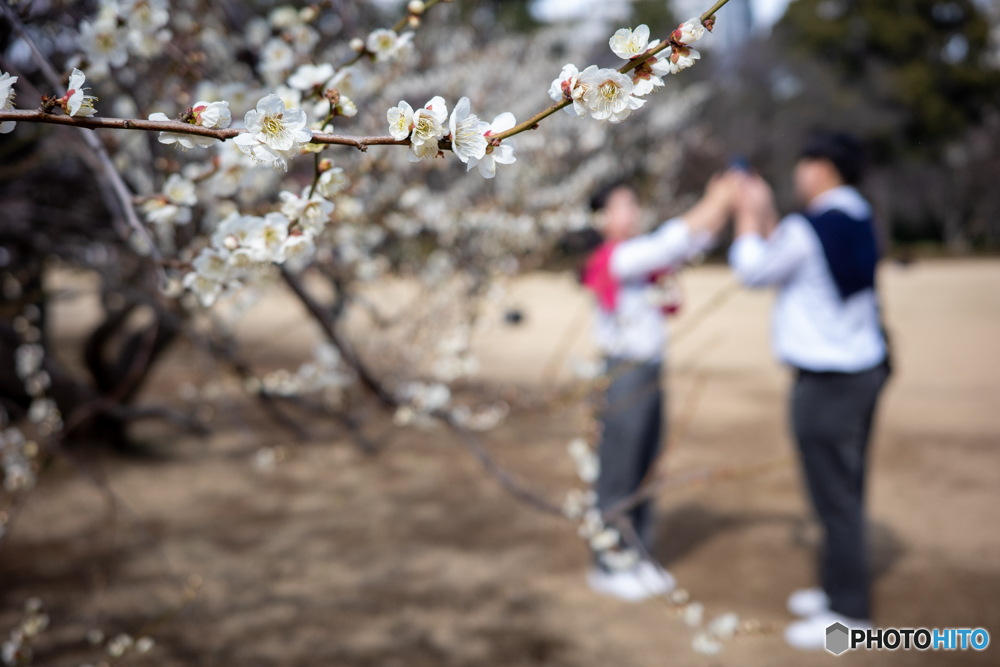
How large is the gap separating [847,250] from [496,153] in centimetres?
182

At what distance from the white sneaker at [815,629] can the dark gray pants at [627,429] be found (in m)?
0.71

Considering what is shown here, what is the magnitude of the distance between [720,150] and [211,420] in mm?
17239

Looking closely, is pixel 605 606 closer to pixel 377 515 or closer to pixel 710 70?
pixel 377 515

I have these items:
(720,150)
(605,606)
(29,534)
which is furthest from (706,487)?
(720,150)

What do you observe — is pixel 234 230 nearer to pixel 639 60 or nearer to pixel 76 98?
pixel 76 98

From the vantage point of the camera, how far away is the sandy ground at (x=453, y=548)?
2.46m

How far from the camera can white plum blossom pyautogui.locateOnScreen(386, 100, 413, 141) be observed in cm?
76

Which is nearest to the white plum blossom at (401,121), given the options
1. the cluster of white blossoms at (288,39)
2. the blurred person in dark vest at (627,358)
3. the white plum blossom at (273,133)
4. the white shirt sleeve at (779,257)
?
the white plum blossom at (273,133)

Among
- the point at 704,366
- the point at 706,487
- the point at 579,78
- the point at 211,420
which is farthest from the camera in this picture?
the point at 704,366

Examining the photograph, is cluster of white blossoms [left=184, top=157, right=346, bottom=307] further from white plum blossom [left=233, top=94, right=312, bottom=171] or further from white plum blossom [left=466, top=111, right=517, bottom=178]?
white plum blossom [left=466, top=111, right=517, bottom=178]

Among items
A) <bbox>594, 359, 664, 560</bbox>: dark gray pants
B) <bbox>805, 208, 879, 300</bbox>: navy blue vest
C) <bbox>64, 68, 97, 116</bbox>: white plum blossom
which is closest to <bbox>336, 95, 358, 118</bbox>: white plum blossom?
<bbox>64, 68, 97, 116</bbox>: white plum blossom

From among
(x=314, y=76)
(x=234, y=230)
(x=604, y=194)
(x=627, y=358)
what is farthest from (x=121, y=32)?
(x=627, y=358)

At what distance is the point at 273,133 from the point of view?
2.57ft

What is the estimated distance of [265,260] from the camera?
102 cm
